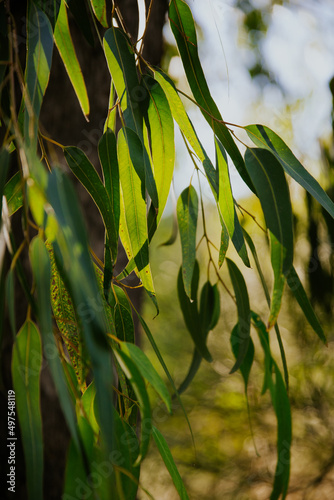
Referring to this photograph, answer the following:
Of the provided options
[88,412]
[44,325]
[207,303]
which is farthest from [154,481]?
[44,325]

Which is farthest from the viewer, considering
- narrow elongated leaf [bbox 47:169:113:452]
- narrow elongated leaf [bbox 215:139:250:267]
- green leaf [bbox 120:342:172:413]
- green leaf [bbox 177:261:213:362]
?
green leaf [bbox 177:261:213:362]

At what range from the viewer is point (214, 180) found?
461 mm

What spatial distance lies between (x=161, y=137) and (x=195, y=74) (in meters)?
0.08

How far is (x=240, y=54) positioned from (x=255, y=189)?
1855 mm

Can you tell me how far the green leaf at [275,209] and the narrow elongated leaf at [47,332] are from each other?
194 mm

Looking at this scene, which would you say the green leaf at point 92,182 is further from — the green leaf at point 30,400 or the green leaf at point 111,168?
the green leaf at point 30,400

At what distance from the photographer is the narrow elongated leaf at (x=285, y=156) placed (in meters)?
0.44

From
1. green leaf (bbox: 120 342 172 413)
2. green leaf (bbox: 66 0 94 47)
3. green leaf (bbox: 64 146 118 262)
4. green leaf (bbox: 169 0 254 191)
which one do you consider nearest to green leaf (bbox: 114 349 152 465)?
green leaf (bbox: 120 342 172 413)

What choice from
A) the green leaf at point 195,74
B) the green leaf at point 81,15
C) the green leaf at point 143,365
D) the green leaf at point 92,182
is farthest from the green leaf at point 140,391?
the green leaf at point 81,15

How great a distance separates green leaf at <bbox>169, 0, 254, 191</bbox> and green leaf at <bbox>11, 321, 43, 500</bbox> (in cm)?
26

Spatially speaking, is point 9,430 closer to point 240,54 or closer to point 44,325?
point 44,325

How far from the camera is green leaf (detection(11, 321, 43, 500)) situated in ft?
0.98

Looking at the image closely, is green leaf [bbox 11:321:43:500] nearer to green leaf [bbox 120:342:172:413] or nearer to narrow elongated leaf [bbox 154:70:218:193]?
green leaf [bbox 120:342:172:413]

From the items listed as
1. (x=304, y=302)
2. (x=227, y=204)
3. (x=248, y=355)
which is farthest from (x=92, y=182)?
(x=248, y=355)
